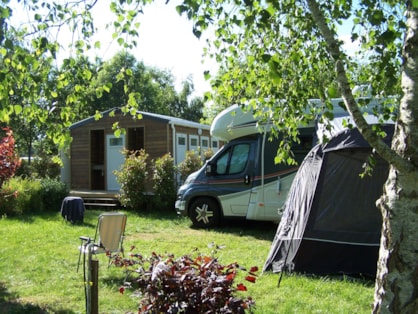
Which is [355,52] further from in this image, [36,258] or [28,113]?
[36,258]

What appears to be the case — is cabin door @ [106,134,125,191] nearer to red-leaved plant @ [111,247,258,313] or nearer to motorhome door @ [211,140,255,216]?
motorhome door @ [211,140,255,216]

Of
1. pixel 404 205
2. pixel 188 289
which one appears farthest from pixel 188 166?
pixel 404 205

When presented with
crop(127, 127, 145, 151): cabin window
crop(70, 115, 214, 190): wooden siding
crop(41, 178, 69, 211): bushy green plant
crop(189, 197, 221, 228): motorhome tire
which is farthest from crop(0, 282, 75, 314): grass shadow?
crop(127, 127, 145, 151): cabin window

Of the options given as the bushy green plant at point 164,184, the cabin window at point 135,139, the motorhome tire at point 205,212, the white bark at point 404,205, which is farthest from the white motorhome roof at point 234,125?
the white bark at point 404,205

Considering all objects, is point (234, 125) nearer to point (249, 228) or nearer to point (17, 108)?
point (249, 228)

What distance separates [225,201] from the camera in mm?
10531

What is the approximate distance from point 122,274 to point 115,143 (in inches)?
424

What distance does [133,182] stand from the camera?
45.1 feet

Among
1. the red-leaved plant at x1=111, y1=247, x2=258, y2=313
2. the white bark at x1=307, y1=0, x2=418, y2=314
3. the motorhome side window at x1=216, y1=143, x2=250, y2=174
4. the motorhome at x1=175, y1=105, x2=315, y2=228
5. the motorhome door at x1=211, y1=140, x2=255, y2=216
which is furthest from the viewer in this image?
the motorhome side window at x1=216, y1=143, x2=250, y2=174

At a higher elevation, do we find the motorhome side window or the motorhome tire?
the motorhome side window

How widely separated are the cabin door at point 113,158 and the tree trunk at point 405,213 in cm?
1490

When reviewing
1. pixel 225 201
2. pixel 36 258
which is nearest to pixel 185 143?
pixel 225 201

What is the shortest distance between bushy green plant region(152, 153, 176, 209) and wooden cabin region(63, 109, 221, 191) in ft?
5.07

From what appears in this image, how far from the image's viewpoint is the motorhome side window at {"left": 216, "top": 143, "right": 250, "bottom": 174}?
1042cm
